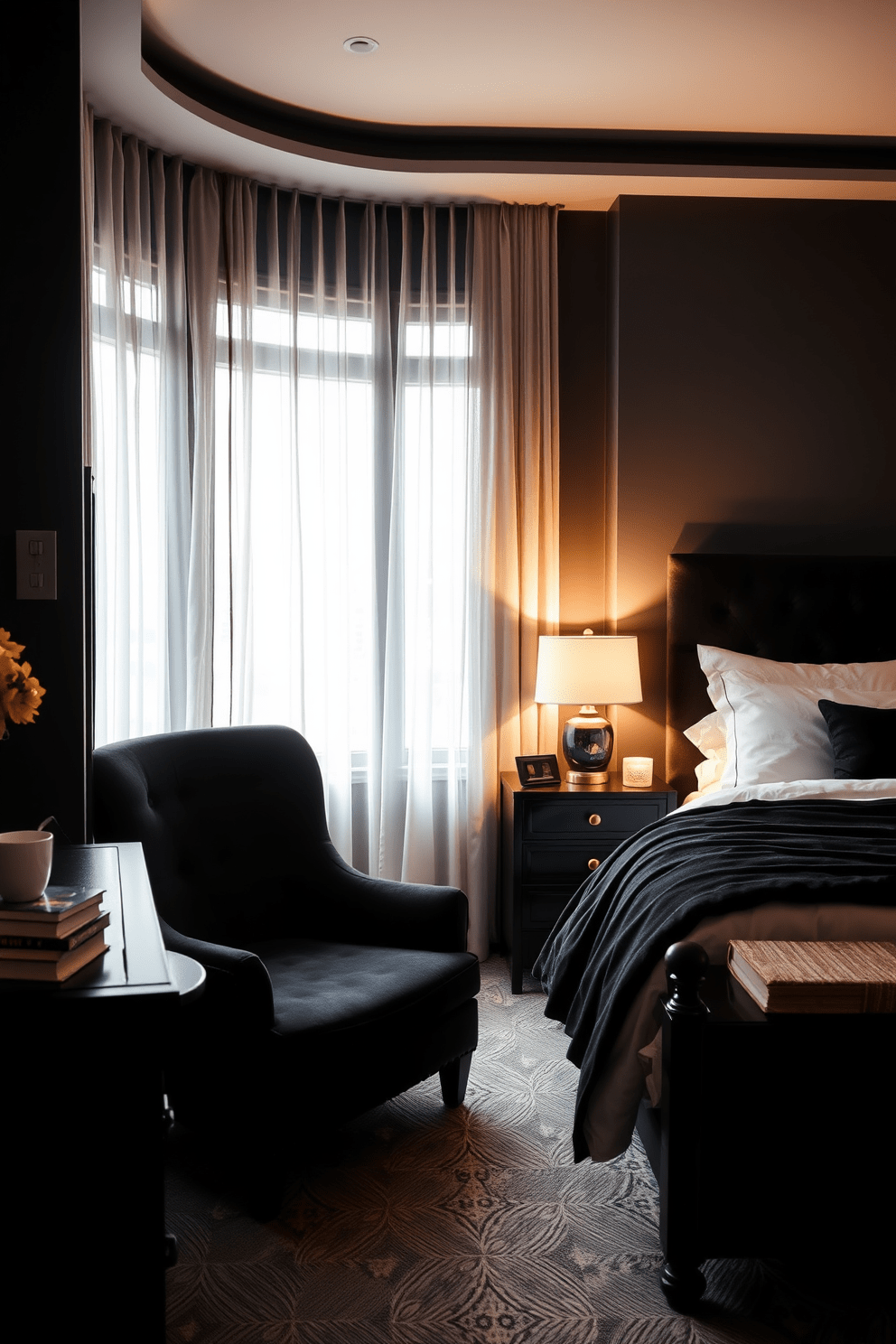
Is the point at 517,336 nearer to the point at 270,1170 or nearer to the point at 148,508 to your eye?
the point at 148,508

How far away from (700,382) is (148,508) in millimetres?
2024

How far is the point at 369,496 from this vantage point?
381 cm

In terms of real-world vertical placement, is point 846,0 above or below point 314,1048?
above

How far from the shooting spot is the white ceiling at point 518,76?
112 inches

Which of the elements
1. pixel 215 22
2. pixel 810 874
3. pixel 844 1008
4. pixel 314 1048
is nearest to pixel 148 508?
pixel 215 22

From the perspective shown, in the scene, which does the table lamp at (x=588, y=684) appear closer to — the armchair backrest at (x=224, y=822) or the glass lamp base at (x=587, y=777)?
the glass lamp base at (x=587, y=777)

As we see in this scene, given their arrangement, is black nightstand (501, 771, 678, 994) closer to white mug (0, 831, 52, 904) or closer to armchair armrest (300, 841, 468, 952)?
armchair armrest (300, 841, 468, 952)

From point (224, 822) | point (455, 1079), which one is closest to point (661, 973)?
point (455, 1079)

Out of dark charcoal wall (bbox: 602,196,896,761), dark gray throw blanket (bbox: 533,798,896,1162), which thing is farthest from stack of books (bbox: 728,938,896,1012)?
dark charcoal wall (bbox: 602,196,896,761)

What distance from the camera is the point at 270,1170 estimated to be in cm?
211

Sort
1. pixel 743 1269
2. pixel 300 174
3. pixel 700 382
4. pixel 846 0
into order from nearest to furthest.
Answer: pixel 743 1269, pixel 846 0, pixel 300 174, pixel 700 382

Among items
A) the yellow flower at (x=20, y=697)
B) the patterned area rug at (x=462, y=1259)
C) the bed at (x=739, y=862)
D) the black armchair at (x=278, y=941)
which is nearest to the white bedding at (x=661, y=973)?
the bed at (x=739, y=862)

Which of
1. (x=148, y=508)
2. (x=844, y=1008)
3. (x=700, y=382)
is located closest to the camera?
(x=844, y=1008)

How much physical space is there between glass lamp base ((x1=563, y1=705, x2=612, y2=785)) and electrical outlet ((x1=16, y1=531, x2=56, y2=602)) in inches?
Answer: 78.9
